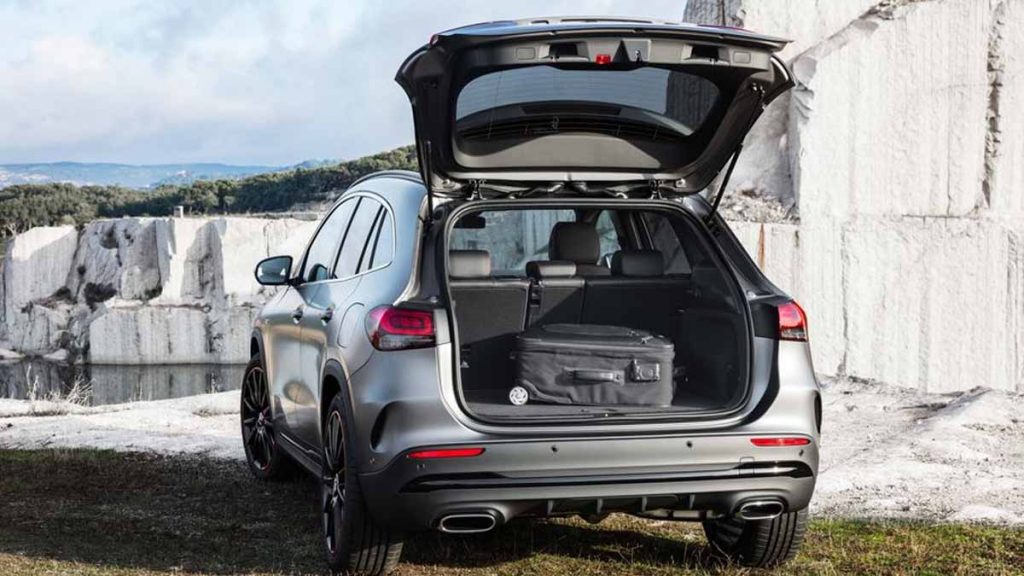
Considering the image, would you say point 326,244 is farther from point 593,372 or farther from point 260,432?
point 593,372

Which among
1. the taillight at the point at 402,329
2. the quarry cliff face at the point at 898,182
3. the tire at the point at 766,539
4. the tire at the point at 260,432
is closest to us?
the taillight at the point at 402,329

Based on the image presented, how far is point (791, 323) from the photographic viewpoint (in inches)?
193

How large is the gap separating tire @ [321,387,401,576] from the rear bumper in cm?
15

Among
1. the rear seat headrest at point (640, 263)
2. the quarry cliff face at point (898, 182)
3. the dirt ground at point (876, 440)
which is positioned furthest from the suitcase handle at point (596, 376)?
the quarry cliff face at point (898, 182)

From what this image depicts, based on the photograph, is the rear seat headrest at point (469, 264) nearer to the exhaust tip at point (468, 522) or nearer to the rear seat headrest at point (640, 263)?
the rear seat headrest at point (640, 263)

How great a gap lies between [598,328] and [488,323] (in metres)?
0.52

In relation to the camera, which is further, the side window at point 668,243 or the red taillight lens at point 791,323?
the side window at point 668,243

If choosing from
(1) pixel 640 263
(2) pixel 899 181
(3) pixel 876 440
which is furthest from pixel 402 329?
(2) pixel 899 181

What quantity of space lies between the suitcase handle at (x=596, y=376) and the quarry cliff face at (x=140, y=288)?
227 ft

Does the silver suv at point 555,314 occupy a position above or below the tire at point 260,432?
above

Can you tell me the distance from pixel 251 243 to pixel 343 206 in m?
69.8

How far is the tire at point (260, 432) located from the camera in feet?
24.1

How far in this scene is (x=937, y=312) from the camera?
1656 cm

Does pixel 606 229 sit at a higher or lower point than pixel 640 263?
higher
